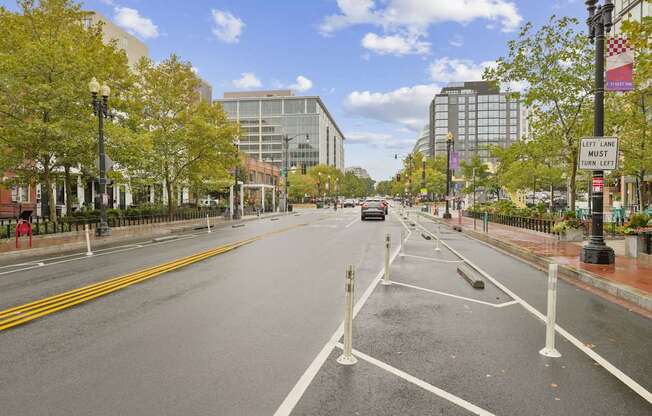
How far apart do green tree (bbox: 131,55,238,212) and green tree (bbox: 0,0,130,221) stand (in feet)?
23.4

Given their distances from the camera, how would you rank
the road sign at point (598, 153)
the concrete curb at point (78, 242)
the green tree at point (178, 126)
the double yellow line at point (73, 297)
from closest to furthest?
1. the double yellow line at point (73, 297)
2. the road sign at point (598, 153)
3. the concrete curb at point (78, 242)
4. the green tree at point (178, 126)

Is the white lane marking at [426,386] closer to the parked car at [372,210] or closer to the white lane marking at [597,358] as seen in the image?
the white lane marking at [597,358]

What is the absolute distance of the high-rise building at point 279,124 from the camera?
148 meters

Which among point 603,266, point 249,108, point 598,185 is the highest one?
point 249,108

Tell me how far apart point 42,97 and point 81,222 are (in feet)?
24.4

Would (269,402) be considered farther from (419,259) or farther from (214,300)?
(419,259)

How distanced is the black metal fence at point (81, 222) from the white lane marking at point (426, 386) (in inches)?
761

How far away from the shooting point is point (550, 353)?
5219 mm

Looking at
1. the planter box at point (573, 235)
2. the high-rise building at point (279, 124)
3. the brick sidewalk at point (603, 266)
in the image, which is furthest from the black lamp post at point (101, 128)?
the high-rise building at point (279, 124)

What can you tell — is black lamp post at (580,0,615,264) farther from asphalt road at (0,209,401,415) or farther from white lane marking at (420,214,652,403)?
asphalt road at (0,209,401,415)

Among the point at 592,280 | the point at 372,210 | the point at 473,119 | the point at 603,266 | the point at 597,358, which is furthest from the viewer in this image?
the point at 473,119

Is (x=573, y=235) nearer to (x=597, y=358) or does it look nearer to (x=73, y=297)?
(x=597, y=358)

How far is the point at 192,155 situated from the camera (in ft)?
107

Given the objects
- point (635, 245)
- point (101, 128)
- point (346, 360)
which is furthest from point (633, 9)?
point (346, 360)
